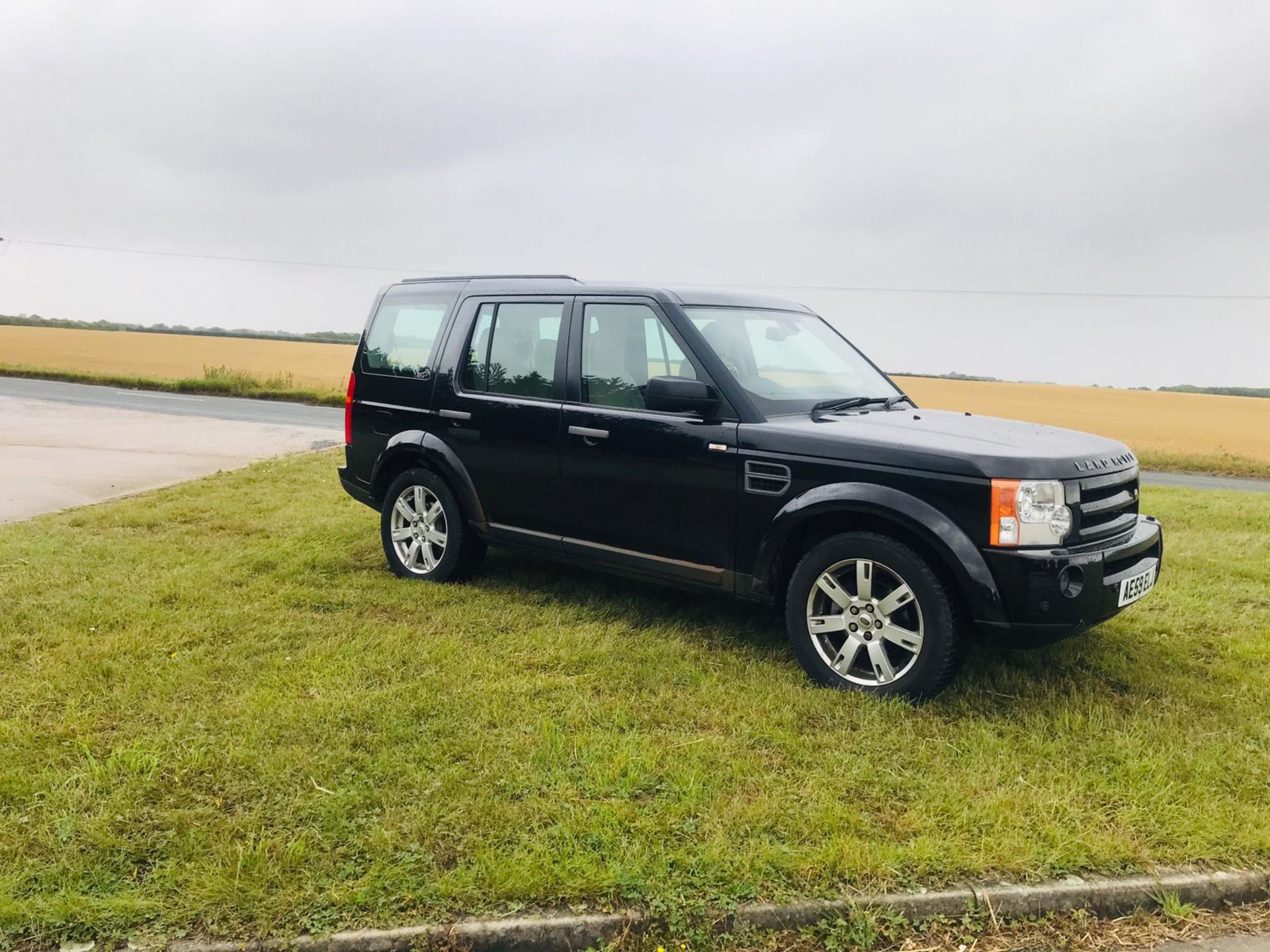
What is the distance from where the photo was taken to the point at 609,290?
18.1ft

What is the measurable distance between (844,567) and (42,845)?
330 cm

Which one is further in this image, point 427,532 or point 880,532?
point 427,532

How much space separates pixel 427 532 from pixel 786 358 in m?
2.62

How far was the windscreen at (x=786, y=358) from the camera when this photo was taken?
5102mm

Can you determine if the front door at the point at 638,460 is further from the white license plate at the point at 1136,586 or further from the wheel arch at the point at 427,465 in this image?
the white license plate at the point at 1136,586

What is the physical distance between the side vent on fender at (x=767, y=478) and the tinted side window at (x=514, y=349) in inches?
57.7

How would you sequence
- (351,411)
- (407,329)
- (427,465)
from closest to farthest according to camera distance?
(427,465), (407,329), (351,411)

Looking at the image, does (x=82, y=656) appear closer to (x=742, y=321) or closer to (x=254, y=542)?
(x=254, y=542)

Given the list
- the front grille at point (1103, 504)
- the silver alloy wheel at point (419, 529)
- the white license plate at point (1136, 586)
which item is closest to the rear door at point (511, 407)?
the silver alloy wheel at point (419, 529)

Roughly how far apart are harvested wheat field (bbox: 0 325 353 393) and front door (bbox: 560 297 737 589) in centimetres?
2137

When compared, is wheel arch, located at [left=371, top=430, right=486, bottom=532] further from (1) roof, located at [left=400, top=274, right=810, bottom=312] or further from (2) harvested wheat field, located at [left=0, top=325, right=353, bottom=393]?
(2) harvested wheat field, located at [left=0, top=325, right=353, bottom=393]

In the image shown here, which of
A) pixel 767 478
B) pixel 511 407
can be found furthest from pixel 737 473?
pixel 511 407

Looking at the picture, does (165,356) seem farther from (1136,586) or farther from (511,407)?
(1136,586)

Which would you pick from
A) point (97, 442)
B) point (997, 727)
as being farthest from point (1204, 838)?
point (97, 442)
